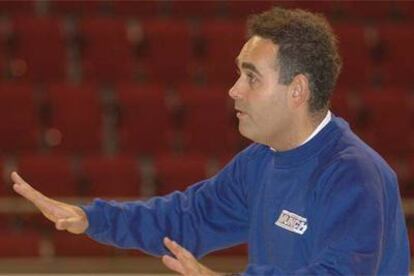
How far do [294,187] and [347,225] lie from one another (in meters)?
0.25

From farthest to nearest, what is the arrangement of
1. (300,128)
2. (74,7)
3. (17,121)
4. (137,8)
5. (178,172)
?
(137,8), (74,7), (17,121), (178,172), (300,128)

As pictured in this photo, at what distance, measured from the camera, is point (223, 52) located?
6.88 metres

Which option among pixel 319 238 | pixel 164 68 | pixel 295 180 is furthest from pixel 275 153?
pixel 164 68

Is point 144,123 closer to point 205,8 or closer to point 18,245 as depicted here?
point 18,245

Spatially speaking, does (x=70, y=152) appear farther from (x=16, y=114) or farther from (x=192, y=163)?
(x=192, y=163)

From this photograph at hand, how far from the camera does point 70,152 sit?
6.30 m

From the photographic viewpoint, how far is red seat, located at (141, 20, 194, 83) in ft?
22.7

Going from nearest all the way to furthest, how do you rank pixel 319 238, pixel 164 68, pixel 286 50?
pixel 319 238 → pixel 286 50 → pixel 164 68

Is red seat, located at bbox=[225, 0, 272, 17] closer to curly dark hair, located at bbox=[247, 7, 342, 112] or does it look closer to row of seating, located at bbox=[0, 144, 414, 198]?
row of seating, located at bbox=[0, 144, 414, 198]

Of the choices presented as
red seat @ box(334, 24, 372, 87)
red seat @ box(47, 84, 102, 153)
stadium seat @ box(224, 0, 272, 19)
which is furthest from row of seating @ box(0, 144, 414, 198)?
stadium seat @ box(224, 0, 272, 19)

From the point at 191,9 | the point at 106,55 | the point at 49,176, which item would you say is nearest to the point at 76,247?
the point at 49,176

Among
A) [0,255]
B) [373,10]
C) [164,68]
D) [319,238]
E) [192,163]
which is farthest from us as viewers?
[373,10]

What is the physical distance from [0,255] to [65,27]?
203 cm

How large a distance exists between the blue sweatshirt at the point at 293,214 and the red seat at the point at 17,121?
143 inches
